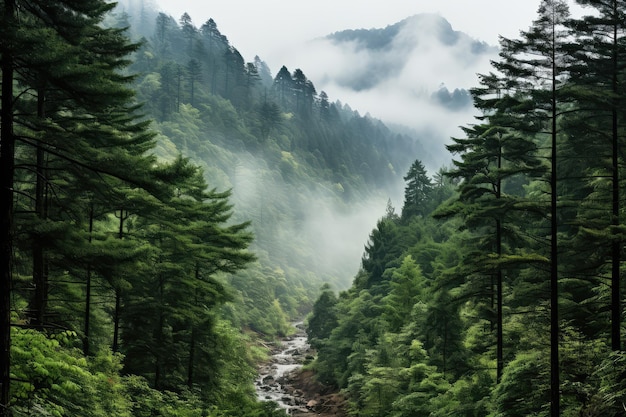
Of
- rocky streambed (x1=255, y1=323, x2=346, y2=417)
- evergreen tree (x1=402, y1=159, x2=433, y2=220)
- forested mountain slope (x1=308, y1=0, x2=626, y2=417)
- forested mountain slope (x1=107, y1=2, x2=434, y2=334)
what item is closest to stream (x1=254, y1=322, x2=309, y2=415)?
rocky streambed (x1=255, y1=323, x2=346, y2=417)

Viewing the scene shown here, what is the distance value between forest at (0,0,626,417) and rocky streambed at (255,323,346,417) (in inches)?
80.1

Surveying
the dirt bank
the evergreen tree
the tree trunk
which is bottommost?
the dirt bank

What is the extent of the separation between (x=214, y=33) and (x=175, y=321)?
16762 cm

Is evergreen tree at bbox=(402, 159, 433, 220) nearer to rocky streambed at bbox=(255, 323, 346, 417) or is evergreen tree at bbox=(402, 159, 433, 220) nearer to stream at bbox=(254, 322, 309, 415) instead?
stream at bbox=(254, 322, 309, 415)

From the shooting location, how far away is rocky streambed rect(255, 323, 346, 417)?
116ft

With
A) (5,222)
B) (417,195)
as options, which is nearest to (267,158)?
(417,195)

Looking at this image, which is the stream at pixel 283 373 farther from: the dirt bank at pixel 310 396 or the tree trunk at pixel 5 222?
the tree trunk at pixel 5 222

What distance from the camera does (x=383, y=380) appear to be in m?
26.3

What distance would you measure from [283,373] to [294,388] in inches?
235

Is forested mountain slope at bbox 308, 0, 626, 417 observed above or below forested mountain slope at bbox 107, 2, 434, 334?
below

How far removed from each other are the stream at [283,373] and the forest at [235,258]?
3553mm

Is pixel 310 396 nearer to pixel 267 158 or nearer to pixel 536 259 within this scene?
pixel 536 259

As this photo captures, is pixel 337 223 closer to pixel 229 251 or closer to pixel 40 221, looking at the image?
pixel 229 251

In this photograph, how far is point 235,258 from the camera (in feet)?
80.6
